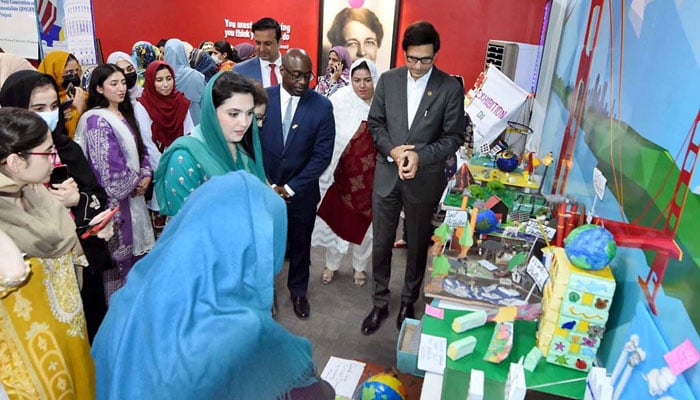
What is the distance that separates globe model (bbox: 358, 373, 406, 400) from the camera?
1.66m

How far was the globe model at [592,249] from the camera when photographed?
59.1 inches

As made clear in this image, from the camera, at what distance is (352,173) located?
9.89 ft

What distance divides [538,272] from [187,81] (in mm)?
3450

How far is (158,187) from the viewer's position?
1.99m

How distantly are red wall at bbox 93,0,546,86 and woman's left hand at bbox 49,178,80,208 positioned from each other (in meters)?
5.39

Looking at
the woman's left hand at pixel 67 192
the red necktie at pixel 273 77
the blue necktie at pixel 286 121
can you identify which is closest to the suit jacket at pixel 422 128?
the blue necktie at pixel 286 121

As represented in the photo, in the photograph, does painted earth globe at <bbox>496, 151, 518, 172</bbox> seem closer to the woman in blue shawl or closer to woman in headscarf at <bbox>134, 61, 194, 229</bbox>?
woman in headscarf at <bbox>134, 61, 194, 229</bbox>

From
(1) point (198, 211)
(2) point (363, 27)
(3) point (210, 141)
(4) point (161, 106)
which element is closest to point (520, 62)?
(2) point (363, 27)

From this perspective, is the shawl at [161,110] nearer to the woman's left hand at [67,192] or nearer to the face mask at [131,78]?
the face mask at [131,78]

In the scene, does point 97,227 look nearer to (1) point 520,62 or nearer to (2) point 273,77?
(2) point 273,77

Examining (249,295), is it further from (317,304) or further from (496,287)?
(317,304)

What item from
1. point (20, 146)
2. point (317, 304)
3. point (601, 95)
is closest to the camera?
point (20, 146)

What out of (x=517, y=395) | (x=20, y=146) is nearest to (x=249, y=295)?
(x=517, y=395)

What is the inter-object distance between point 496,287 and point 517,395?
2.62ft
